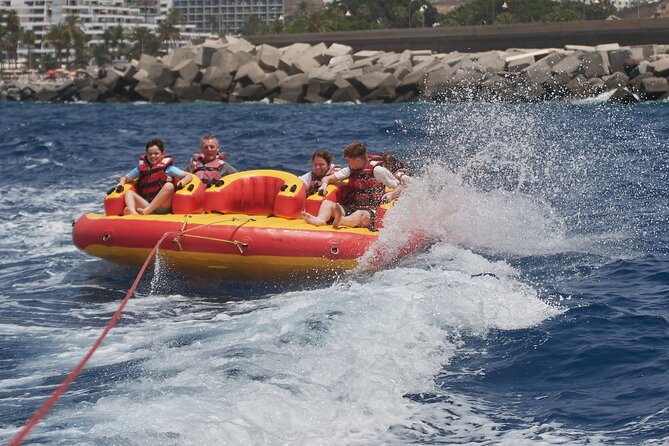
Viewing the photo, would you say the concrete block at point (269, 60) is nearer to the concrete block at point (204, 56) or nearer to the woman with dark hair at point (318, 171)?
the concrete block at point (204, 56)

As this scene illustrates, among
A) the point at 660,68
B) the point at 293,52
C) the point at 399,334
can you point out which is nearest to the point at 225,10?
the point at 293,52

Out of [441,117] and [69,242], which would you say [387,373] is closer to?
[69,242]

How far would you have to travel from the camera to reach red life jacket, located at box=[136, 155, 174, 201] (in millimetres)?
9320

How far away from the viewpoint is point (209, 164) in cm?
973

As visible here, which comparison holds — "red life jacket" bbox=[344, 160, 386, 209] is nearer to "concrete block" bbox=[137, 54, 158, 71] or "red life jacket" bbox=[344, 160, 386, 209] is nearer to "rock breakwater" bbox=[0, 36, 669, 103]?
"rock breakwater" bbox=[0, 36, 669, 103]

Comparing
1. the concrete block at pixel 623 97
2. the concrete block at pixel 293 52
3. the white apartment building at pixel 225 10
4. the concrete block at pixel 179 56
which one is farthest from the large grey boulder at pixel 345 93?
the white apartment building at pixel 225 10

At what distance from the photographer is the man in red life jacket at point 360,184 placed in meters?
8.69

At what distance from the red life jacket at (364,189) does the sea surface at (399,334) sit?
1.03ft

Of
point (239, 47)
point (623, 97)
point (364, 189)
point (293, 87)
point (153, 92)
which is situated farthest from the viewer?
point (239, 47)

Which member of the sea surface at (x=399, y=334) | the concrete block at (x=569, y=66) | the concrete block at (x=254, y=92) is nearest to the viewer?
the sea surface at (x=399, y=334)

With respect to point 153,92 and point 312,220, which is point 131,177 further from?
point 153,92

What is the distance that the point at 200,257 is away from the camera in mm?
8453

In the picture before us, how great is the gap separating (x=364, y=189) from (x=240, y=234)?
1198mm

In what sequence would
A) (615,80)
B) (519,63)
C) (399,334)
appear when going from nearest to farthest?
(399,334), (615,80), (519,63)
